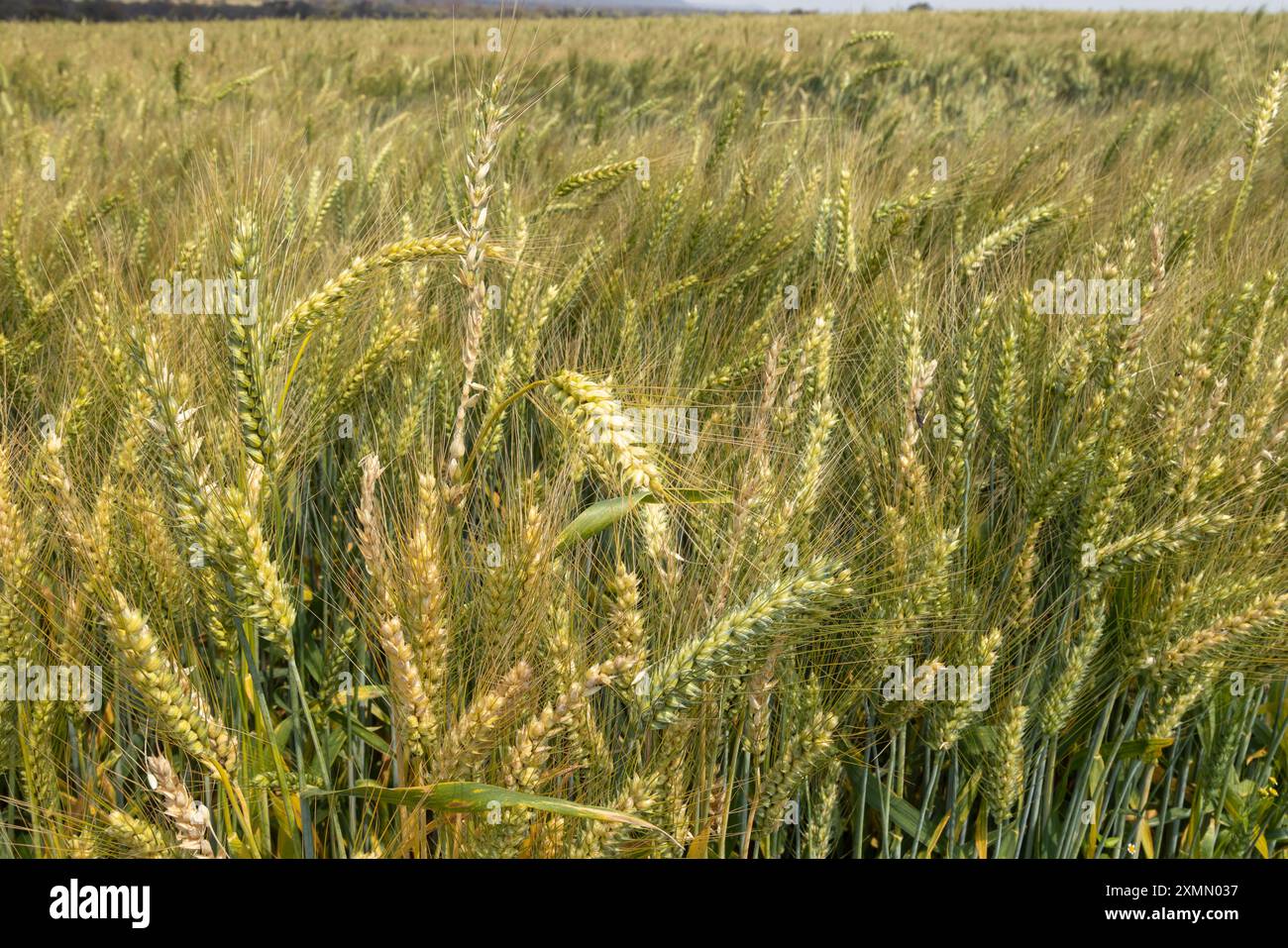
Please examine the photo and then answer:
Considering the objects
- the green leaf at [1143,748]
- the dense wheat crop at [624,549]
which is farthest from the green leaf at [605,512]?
the green leaf at [1143,748]

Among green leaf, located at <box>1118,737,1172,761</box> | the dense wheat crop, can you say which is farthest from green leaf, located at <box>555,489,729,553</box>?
green leaf, located at <box>1118,737,1172,761</box>

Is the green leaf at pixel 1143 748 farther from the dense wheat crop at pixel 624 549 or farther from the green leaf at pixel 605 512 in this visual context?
the green leaf at pixel 605 512

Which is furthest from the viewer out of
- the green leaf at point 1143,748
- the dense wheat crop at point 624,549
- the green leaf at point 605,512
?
the green leaf at point 1143,748

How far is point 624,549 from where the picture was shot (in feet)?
5.64

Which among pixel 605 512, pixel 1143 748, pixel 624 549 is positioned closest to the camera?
pixel 605 512

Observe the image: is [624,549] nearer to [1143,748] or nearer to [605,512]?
[605,512]

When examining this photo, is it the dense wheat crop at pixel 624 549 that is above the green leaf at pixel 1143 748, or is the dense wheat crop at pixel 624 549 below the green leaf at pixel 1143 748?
above

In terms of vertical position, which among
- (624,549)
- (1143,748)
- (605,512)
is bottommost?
(1143,748)

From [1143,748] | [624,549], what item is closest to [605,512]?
[624,549]

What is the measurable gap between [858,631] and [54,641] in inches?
48.2

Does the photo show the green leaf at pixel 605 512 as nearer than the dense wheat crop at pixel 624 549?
No

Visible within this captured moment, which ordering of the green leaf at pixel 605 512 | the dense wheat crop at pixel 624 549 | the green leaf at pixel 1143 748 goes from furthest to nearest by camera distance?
the green leaf at pixel 1143 748 < the green leaf at pixel 605 512 < the dense wheat crop at pixel 624 549

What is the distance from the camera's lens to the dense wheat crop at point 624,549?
1142mm

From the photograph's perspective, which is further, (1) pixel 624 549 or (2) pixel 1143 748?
(1) pixel 624 549
